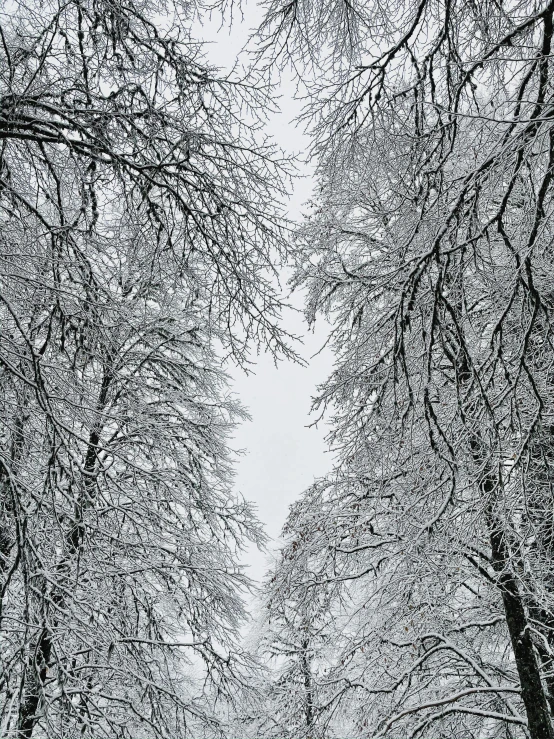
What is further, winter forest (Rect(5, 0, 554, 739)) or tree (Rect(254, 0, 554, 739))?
winter forest (Rect(5, 0, 554, 739))

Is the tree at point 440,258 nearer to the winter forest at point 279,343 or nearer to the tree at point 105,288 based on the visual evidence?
the winter forest at point 279,343

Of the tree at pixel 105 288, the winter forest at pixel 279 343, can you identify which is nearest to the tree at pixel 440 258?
the winter forest at pixel 279 343

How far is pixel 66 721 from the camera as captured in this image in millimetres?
4320

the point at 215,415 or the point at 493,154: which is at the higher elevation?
the point at 215,415

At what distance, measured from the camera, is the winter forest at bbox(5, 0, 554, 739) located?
105 inches

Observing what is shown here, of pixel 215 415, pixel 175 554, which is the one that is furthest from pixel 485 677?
pixel 215 415

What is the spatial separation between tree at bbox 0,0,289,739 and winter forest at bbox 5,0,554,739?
0.11 feet

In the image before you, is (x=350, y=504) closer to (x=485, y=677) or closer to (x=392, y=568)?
(x=392, y=568)

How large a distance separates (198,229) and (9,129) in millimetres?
1129

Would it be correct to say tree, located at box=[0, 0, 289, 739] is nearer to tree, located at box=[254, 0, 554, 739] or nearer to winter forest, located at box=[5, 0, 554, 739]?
winter forest, located at box=[5, 0, 554, 739]

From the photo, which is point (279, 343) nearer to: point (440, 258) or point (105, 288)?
point (440, 258)

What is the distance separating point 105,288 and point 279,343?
123 centimetres

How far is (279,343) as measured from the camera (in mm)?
3205

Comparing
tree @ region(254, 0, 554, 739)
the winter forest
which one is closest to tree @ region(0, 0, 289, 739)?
the winter forest
